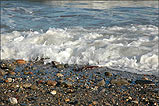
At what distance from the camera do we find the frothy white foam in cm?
478

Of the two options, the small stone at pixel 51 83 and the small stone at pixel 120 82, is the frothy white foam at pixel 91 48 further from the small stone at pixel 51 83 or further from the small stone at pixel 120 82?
the small stone at pixel 51 83

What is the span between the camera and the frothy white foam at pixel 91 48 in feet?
15.7

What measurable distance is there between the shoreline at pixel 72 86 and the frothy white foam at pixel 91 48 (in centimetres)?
43

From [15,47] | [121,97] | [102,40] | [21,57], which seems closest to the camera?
[121,97]

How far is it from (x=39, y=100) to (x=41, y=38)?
3.57 metres

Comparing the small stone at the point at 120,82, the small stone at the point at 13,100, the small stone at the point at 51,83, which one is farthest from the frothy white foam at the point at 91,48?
the small stone at the point at 13,100

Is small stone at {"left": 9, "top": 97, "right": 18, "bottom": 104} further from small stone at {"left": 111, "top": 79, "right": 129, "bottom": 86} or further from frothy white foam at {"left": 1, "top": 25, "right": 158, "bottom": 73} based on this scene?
frothy white foam at {"left": 1, "top": 25, "right": 158, "bottom": 73}

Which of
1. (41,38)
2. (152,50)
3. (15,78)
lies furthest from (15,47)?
(152,50)

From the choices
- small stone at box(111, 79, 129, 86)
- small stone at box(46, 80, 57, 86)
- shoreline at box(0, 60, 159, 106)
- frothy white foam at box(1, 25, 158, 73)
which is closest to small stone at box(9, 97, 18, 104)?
shoreline at box(0, 60, 159, 106)

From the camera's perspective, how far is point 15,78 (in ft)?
12.3

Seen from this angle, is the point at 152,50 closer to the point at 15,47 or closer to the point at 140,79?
the point at 140,79

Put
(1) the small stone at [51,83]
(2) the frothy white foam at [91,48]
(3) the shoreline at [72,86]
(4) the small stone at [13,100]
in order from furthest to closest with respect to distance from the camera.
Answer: (2) the frothy white foam at [91,48] < (1) the small stone at [51,83] < (3) the shoreline at [72,86] < (4) the small stone at [13,100]

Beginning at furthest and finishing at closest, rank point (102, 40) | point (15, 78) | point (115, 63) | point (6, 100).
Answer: point (102, 40)
point (115, 63)
point (15, 78)
point (6, 100)

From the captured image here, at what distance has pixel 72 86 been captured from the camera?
3516 mm
